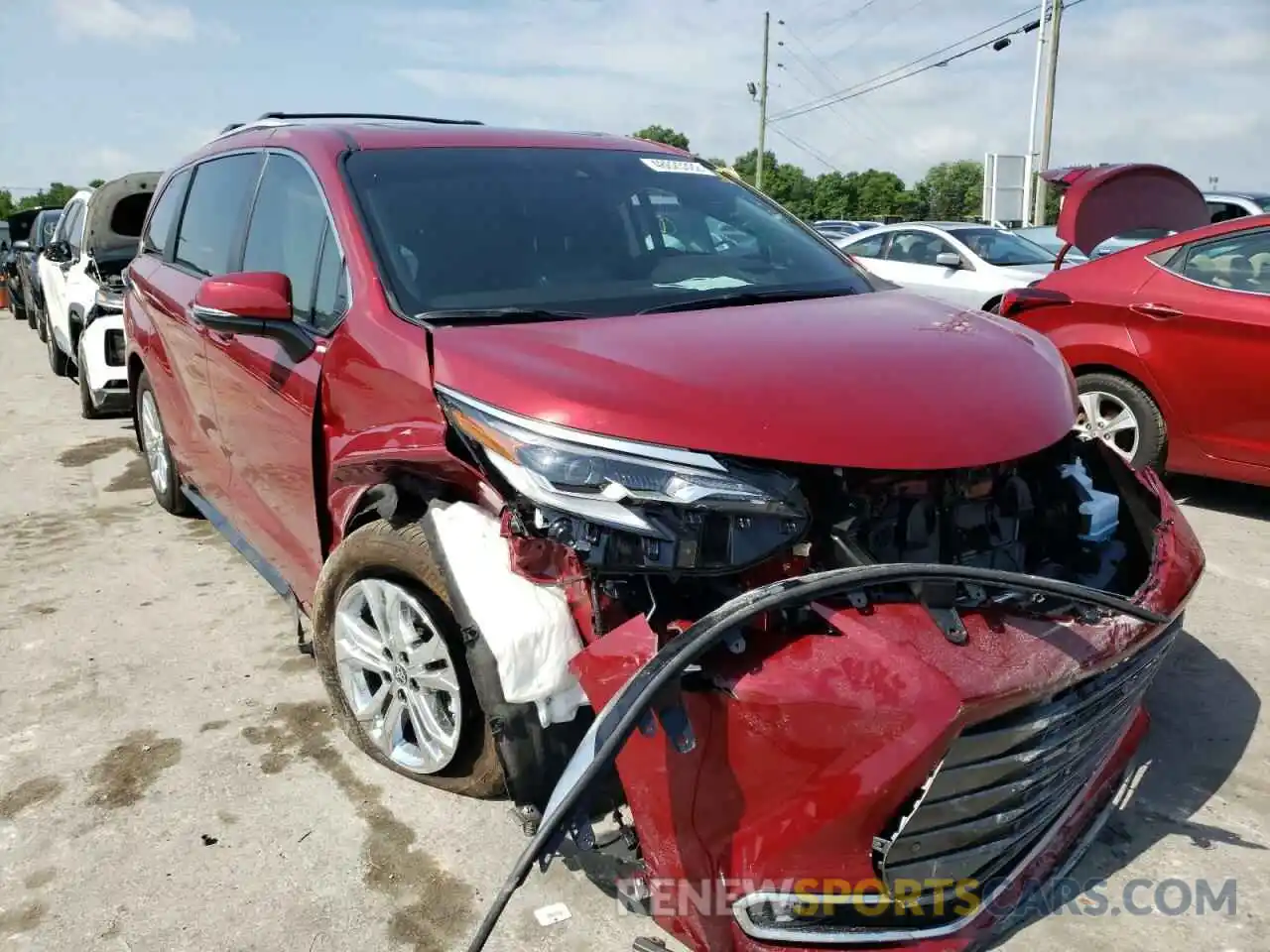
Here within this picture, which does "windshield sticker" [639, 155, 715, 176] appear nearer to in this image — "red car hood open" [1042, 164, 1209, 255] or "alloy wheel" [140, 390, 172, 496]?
"red car hood open" [1042, 164, 1209, 255]

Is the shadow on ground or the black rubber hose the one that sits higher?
the black rubber hose

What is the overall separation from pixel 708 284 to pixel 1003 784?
1.66 meters

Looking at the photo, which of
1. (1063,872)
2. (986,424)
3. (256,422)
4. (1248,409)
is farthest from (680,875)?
(1248,409)

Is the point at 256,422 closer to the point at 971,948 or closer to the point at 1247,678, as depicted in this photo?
the point at 971,948

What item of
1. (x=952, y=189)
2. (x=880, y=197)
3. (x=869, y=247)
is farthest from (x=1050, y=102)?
(x=952, y=189)

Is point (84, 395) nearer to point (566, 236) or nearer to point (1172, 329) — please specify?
point (566, 236)

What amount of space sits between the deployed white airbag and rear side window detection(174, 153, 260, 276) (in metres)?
2.12

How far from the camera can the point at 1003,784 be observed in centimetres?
196

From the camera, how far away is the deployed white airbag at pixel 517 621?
216cm

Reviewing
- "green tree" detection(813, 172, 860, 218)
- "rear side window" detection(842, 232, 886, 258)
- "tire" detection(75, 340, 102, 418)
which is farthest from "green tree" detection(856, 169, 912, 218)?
"tire" detection(75, 340, 102, 418)

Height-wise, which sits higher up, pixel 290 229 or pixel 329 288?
pixel 290 229

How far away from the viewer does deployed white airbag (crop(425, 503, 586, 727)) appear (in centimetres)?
216

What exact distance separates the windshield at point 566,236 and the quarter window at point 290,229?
0.62ft

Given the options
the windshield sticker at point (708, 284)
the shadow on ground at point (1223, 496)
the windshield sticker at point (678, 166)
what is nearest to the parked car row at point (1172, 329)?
the shadow on ground at point (1223, 496)
